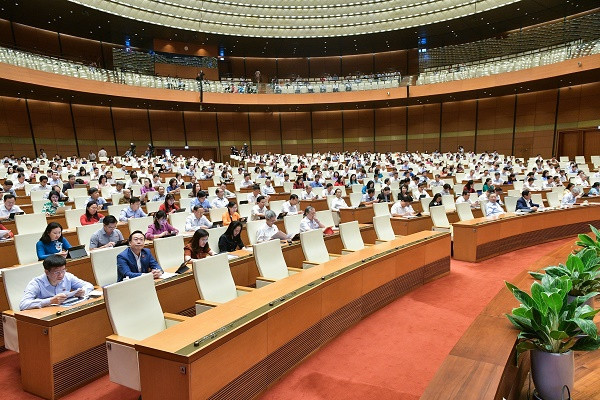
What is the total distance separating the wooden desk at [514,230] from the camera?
7.04 metres

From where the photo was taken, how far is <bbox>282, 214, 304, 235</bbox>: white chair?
667cm

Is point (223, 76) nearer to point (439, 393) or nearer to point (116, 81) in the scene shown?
point (116, 81)

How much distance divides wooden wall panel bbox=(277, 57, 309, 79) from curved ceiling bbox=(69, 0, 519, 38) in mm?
4594

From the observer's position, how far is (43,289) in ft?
11.4

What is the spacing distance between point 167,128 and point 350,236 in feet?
68.7

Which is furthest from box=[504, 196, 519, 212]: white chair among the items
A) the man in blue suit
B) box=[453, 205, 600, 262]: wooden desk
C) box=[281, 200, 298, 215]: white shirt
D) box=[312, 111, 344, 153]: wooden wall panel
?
box=[312, 111, 344, 153]: wooden wall panel

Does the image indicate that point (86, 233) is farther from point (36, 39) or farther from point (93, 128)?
point (36, 39)

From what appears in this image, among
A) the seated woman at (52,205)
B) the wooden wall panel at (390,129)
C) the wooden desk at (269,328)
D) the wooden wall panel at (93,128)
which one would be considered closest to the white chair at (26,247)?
the seated woman at (52,205)

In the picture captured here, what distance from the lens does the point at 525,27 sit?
21.5 metres

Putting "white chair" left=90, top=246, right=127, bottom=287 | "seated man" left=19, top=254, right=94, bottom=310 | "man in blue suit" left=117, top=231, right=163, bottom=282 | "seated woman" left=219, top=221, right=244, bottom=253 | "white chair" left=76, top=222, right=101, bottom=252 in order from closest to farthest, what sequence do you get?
"seated man" left=19, top=254, right=94, bottom=310
"man in blue suit" left=117, top=231, right=163, bottom=282
"white chair" left=90, top=246, right=127, bottom=287
"seated woman" left=219, top=221, right=244, bottom=253
"white chair" left=76, top=222, right=101, bottom=252

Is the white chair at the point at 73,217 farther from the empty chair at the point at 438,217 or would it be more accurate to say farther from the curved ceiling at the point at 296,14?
the curved ceiling at the point at 296,14

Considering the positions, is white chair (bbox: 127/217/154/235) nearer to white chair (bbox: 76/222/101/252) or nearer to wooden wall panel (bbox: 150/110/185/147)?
white chair (bbox: 76/222/101/252)

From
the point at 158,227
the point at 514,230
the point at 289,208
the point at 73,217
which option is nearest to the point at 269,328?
the point at 158,227

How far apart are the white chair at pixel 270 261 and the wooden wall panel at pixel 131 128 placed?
2080cm
